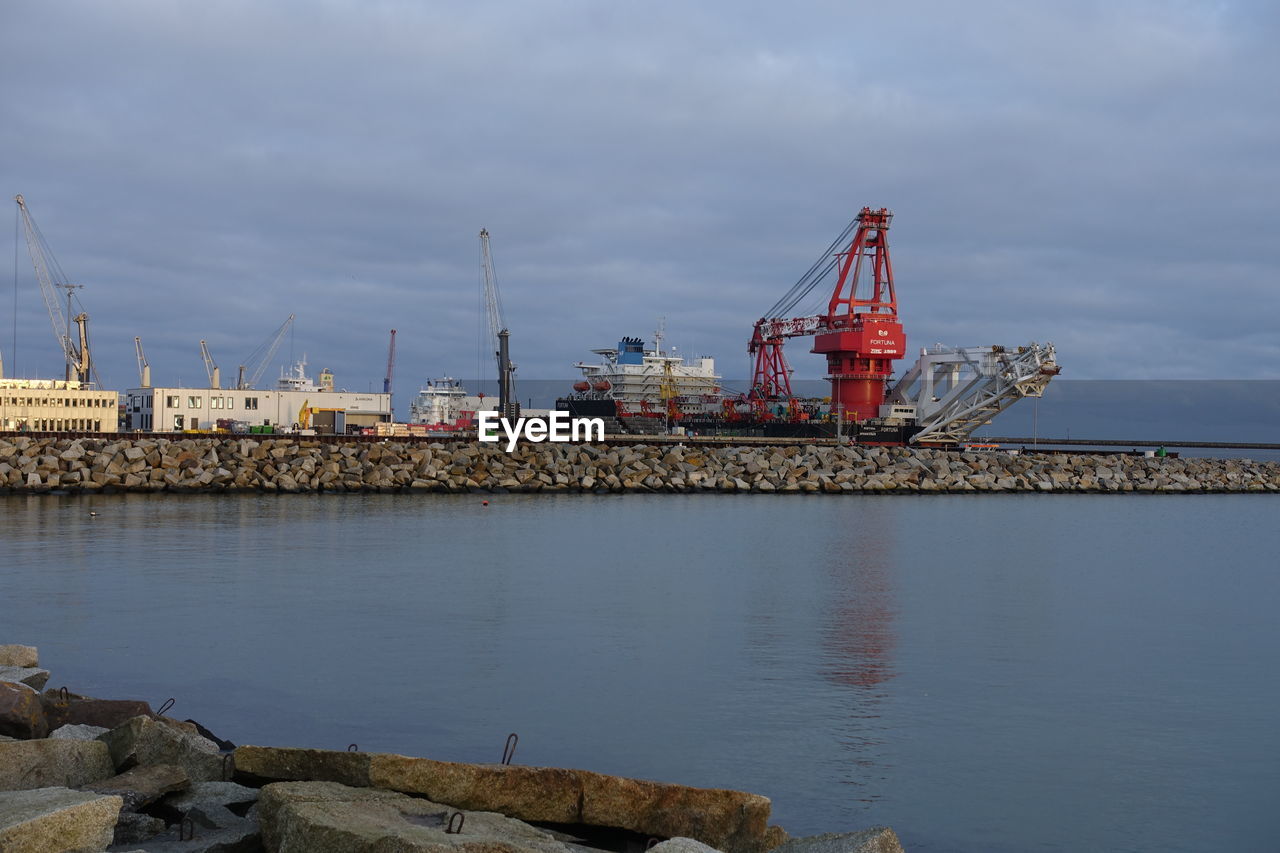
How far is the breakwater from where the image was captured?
1545 inches

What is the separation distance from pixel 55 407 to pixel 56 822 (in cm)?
5534

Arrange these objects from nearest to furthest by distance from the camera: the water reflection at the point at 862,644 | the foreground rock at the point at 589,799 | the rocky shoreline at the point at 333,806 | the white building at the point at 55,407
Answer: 1. the rocky shoreline at the point at 333,806
2. the foreground rock at the point at 589,799
3. the water reflection at the point at 862,644
4. the white building at the point at 55,407

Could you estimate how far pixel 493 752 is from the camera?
368 inches

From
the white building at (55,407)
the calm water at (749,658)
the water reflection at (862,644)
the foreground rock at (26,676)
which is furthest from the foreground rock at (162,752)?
the white building at (55,407)

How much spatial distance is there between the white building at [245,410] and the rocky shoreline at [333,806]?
5166 cm

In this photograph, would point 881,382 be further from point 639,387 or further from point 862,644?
point 862,644

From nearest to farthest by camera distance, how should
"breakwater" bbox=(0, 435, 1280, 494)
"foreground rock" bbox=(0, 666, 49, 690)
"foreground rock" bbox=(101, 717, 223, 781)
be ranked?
"foreground rock" bbox=(101, 717, 223, 781)
"foreground rock" bbox=(0, 666, 49, 690)
"breakwater" bbox=(0, 435, 1280, 494)

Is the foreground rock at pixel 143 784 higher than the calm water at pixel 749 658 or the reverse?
higher

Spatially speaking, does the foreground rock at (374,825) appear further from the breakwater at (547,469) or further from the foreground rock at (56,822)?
the breakwater at (547,469)

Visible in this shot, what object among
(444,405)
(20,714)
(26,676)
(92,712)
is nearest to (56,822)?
(20,714)

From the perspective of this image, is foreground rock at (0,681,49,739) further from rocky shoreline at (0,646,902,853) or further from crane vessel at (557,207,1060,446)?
crane vessel at (557,207,1060,446)

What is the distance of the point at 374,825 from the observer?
5.72 metres

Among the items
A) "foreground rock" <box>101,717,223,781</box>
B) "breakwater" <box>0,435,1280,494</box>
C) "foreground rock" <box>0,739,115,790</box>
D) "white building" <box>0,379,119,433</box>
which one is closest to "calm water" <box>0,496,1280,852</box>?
"foreground rock" <box>101,717,223,781</box>

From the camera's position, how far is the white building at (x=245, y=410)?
5966 centimetres
